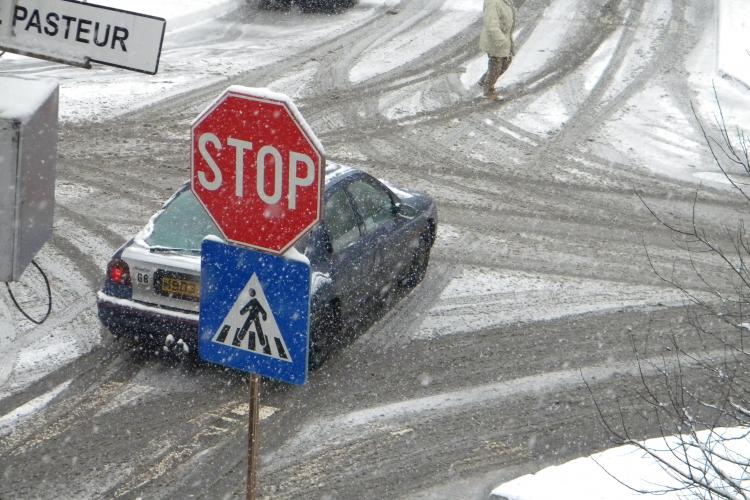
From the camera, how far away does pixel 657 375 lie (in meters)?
8.95

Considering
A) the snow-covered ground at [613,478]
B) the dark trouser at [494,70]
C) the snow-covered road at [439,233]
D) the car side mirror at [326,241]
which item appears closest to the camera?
the snow-covered ground at [613,478]

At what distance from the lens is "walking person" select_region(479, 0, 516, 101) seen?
1723cm

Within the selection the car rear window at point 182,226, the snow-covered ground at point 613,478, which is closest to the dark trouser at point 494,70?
the car rear window at point 182,226

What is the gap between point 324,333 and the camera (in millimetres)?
8727

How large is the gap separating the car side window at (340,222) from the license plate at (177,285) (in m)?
1.17

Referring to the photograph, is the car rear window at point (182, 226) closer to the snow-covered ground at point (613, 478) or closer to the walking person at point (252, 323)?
the snow-covered ground at point (613, 478)

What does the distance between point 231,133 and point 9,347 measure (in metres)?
5.17

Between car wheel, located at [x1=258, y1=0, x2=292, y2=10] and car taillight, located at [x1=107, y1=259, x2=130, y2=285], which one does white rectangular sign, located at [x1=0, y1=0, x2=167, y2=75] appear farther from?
car wheel, located at [x1=258, y1=0, x2=292, y2=10]

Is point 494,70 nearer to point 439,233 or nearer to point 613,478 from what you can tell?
point 439,233

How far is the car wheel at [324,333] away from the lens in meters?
8.57

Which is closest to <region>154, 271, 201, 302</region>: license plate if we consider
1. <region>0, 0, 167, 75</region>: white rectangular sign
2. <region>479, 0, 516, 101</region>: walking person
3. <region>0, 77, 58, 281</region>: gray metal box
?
<region>0, 77, 58, 281</region>: gray metal box

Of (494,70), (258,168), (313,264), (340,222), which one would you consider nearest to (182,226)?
(313,264)

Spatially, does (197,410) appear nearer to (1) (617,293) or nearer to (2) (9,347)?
(2) (9,347)

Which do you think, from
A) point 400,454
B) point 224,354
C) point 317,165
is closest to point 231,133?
point 317,165
